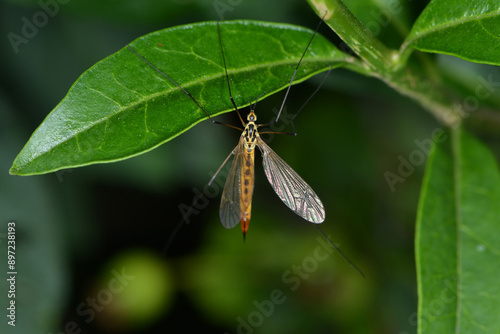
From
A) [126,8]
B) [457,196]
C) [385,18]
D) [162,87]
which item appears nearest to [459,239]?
[457,196]

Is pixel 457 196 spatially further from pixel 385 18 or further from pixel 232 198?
pixel 232 198

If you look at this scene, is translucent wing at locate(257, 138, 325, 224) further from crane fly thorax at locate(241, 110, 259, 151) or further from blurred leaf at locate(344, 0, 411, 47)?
blurred leaf at locate(344, 0, 411, 47)

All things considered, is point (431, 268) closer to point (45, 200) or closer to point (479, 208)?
point (479, 208)

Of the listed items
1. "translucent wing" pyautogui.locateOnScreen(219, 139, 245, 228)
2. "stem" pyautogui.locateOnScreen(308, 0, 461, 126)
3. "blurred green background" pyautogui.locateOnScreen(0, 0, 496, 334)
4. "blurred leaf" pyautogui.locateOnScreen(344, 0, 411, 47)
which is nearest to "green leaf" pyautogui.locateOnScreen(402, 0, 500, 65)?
"stem" pyautogui.locateOnScreen(308, 0, 461, 126)

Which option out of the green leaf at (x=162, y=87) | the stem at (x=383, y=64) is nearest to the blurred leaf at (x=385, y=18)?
the stem at (x=383, y=64)

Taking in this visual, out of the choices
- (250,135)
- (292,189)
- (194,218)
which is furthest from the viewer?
(194,218)
